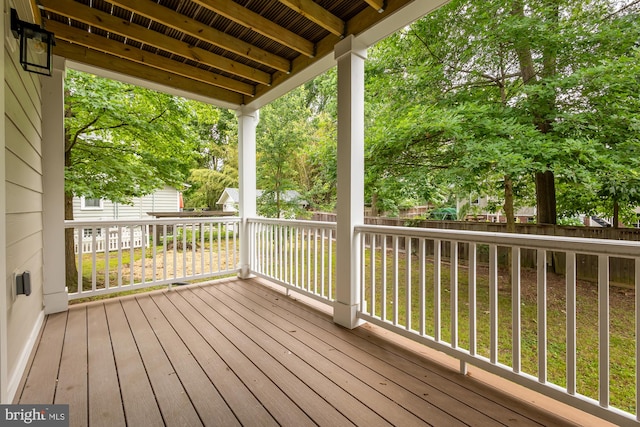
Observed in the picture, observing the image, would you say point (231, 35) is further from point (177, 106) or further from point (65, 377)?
point (65, 377)

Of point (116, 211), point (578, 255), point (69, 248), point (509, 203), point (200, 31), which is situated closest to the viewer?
point (200, 31)

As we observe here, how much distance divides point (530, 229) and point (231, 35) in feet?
14.2

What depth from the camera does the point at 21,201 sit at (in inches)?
70.4

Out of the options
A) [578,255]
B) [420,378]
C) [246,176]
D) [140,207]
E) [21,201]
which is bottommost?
[420,378]

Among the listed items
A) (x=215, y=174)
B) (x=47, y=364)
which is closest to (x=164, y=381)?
(x=47, y=364)

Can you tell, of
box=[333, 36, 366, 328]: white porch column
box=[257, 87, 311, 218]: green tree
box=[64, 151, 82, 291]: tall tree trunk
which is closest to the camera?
box=[333, 36, 366, 328]: white porch column

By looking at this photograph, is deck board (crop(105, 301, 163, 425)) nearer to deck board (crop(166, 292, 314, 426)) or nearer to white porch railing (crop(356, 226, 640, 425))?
deck board (crop(166, 292, 314, 426))

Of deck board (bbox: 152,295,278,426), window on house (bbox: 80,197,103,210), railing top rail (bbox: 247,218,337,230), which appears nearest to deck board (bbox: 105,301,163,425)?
deck board (bbox: 152,295,278,426)

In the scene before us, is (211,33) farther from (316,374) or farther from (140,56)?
(316,374)

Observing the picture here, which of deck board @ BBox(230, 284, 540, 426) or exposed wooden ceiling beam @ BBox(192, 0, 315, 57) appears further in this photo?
exposed wooden ceiling beam @ BBox(192, 0, 315, 57)

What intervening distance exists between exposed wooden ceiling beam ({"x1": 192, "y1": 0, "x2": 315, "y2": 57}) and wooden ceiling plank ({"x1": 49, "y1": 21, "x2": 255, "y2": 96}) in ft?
3.71

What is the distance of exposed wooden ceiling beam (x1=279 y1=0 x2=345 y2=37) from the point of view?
2091 millimetres

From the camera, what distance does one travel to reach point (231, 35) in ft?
8.74

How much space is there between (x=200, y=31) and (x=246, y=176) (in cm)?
188
